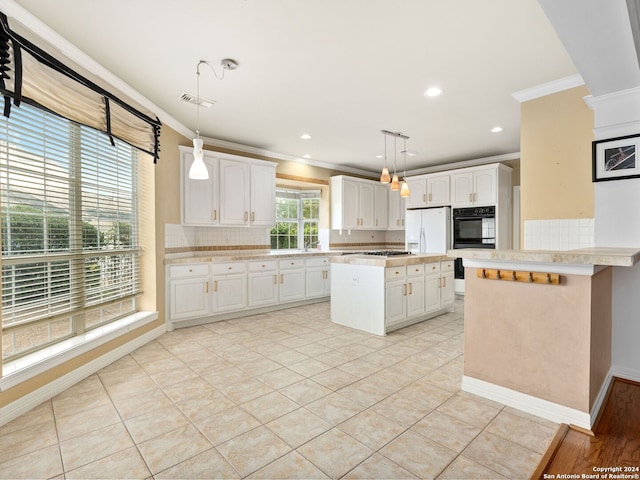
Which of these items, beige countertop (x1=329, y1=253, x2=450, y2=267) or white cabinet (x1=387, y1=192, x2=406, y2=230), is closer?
beige countertop (x1=329, y1=253, x2=450, y2=267)

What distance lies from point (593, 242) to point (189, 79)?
3.77 meters

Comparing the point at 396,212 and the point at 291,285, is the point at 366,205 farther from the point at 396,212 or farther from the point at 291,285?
the point at 291,285

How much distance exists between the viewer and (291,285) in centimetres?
525

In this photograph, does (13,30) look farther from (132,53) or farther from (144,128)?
(144,128)

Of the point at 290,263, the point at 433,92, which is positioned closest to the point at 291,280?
the point at 290,263

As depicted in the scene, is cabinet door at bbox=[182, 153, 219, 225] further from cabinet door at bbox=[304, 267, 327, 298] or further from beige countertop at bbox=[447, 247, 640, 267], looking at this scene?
beige countertop at bbox=[447, 247, 640, 267]

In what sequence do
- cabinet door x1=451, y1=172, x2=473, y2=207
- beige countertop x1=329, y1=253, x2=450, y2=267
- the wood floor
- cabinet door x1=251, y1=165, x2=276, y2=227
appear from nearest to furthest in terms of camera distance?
the wood floor
beige countertop x1=329, y1=253, x2=450, y2=267
cabinet door x1=251, y1=165, x2=276, y2=227
cabinet door x1=451, y1=172, x2=473, y2=207

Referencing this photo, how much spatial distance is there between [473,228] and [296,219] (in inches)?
125

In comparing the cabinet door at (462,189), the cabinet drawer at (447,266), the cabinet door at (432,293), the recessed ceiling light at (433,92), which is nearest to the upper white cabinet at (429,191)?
the cabinet door at (462,189)

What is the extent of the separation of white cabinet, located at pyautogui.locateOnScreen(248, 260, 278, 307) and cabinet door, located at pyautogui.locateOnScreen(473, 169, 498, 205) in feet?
11.6

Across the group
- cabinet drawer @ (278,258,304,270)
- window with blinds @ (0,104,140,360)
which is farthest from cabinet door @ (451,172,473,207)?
window with blinds @ (0,104,140,360)

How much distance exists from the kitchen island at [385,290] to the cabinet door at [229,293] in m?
1.28

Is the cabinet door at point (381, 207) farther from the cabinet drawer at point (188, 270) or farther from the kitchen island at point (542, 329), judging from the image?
the kitchen island at point (542, 329)

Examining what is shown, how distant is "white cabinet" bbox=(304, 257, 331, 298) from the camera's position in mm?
5484
